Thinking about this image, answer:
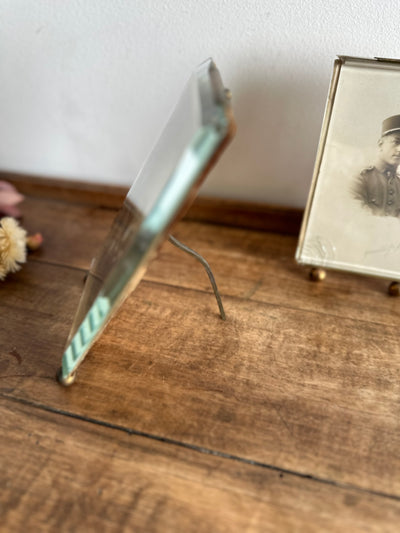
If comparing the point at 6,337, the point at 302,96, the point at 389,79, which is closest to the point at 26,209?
Result: the point at 6,337

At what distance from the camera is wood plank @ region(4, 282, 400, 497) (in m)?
0.58

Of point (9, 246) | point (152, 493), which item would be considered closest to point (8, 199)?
point (9, 246)

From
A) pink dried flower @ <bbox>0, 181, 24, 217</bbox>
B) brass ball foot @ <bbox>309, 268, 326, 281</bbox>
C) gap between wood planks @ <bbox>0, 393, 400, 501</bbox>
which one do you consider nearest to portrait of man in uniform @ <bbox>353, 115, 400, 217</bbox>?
brass ball foot @ <bbox>309, 268, 326, 281</bbox>

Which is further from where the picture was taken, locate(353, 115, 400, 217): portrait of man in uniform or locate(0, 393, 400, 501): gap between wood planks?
locate(353, 115, 400, 217): portrait of man in uniform

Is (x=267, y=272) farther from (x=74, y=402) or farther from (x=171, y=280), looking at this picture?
(x=74, y=402)

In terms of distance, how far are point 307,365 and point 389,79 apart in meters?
0.46

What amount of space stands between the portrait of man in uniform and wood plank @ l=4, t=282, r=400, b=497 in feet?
0.67

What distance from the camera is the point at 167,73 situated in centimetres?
89

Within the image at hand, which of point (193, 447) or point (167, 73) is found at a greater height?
point (167, 73)

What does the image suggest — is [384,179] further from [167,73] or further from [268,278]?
[167,73]

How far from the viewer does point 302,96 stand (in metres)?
0.86

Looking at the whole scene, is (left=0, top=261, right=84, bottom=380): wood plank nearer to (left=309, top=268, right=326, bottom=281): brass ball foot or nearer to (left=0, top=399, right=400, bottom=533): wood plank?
(left=0, top=399, right=400, bottom=533): wood plank

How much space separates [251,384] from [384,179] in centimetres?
41

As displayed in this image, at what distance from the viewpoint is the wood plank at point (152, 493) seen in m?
0.51
